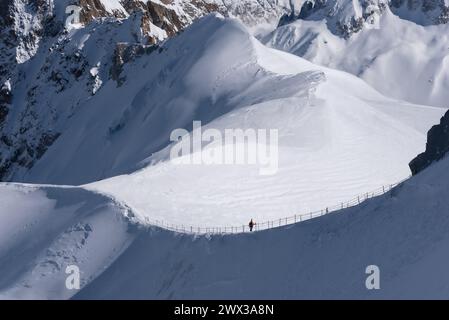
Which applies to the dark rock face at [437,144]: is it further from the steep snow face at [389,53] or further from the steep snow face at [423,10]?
the steep snow face at [423,10]

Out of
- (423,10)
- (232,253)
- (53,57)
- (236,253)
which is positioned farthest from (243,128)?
(423,10)

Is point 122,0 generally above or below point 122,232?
above

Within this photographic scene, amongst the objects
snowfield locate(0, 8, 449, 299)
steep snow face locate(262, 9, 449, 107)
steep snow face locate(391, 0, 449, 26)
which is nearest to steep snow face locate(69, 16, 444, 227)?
snowfield locate(0, 8, 449, 299)

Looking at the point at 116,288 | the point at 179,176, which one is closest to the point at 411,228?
the point at 116,288

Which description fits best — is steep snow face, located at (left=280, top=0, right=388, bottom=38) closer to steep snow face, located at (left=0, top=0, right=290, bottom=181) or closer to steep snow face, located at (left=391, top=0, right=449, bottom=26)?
steep snow face, located at (left=391, top=0, right=449, bottom=26)

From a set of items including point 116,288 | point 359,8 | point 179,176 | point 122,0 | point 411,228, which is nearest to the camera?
point 411,228

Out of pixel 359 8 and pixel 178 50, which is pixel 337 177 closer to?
pixel 178 50
